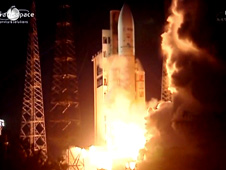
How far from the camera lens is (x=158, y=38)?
36.8 meters

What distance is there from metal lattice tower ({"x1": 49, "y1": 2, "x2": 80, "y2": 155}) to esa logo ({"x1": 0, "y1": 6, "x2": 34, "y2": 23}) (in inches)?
98.0

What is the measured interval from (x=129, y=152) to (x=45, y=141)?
857cm

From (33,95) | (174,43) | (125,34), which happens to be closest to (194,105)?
(174,43)

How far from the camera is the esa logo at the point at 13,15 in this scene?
3369 cm

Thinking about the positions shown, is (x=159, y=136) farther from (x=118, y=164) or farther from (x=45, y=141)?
(x=45, y=141)

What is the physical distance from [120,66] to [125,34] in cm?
190

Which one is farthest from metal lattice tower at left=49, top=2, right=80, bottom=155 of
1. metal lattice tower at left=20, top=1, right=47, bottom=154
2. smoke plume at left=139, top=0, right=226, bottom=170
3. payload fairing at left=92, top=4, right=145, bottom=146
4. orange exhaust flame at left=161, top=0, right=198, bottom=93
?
smoke plume at left=139, top=0, right=226, bottom=170

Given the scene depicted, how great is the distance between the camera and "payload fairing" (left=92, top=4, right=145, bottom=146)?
29484mm

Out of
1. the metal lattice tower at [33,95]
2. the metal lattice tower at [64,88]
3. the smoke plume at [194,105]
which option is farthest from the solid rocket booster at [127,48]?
the metal lattice tower at [33,95]

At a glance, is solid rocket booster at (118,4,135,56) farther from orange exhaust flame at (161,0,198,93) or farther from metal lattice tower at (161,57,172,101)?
metal lattice tower at (161,57,172,101)

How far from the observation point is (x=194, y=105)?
76.8 ft

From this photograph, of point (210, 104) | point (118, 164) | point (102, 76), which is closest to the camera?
point (210, 104)

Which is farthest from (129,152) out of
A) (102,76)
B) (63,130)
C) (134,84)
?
(63,130)

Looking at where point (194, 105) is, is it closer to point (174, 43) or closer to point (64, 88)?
point (174, 43)
